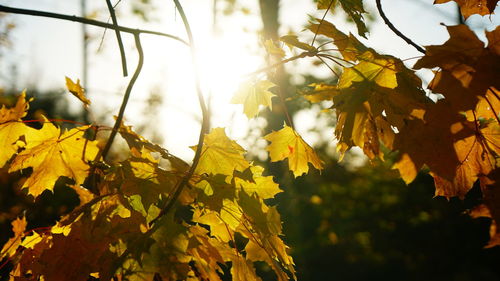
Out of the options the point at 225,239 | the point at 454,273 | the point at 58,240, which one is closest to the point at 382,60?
the point at 225,239

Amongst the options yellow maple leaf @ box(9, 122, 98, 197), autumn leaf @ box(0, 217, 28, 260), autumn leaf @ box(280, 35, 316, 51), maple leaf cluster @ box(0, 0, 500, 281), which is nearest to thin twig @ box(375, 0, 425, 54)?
maple leaf cluster @ box(0, 0, 500, 281)

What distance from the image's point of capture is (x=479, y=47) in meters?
1.08

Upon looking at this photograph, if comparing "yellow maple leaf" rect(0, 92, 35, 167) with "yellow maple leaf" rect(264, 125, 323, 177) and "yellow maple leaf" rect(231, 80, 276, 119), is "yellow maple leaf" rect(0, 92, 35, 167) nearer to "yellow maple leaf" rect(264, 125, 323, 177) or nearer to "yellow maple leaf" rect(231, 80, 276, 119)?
"yellow maple leaf" rect(231, 80, 276, 119)

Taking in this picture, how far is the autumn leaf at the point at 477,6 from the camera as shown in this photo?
1.37m

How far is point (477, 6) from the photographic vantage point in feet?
4.68

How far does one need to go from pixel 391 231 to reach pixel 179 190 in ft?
32.3

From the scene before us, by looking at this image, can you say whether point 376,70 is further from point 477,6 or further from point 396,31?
point 477,6

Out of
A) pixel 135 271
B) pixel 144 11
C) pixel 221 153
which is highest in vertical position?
pixel 144 11

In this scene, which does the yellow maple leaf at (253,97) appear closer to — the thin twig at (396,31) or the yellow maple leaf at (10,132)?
the thin twig at (396,31)

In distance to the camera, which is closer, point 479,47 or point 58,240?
point 479,47

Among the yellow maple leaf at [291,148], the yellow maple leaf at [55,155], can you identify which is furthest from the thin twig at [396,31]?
the yellow maple leaf at [55,155]

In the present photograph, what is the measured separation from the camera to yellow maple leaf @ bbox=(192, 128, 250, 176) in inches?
59.1

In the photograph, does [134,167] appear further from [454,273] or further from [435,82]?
[454,273]

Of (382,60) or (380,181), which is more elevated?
(380,181)
